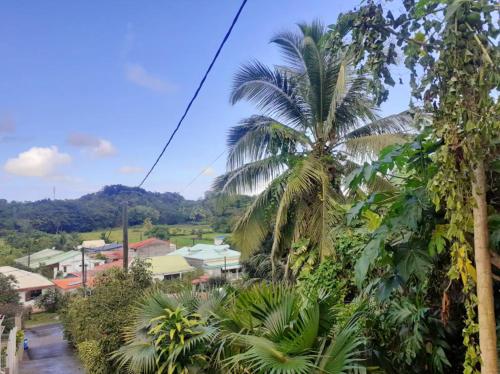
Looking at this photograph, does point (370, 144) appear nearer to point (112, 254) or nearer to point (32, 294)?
point (32, 294)

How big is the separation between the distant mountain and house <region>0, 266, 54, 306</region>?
6.92 m

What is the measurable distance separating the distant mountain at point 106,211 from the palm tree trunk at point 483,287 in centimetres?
794

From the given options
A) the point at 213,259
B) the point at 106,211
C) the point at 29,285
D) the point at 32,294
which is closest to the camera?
the point at 29,285

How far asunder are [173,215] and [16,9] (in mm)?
20732

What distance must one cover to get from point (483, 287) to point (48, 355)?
64.4 feet

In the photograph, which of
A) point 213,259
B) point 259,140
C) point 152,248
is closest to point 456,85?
point 259,140

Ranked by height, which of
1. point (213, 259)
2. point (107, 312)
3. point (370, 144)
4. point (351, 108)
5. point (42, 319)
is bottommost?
point (42, 319)

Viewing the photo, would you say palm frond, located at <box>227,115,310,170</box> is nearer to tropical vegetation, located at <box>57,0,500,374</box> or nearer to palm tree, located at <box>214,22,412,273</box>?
palm tree, located at <box>214,22,412,273</box>

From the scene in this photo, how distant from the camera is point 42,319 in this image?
1219 inches

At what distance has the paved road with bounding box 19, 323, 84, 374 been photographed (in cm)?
1334

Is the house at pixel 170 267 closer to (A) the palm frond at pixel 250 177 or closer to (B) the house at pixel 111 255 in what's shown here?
(B) the house at pixel 111 255

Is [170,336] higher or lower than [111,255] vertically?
higher

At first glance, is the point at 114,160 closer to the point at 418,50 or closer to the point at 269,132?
the point at 269,132

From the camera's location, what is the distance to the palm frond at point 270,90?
29.5ft
